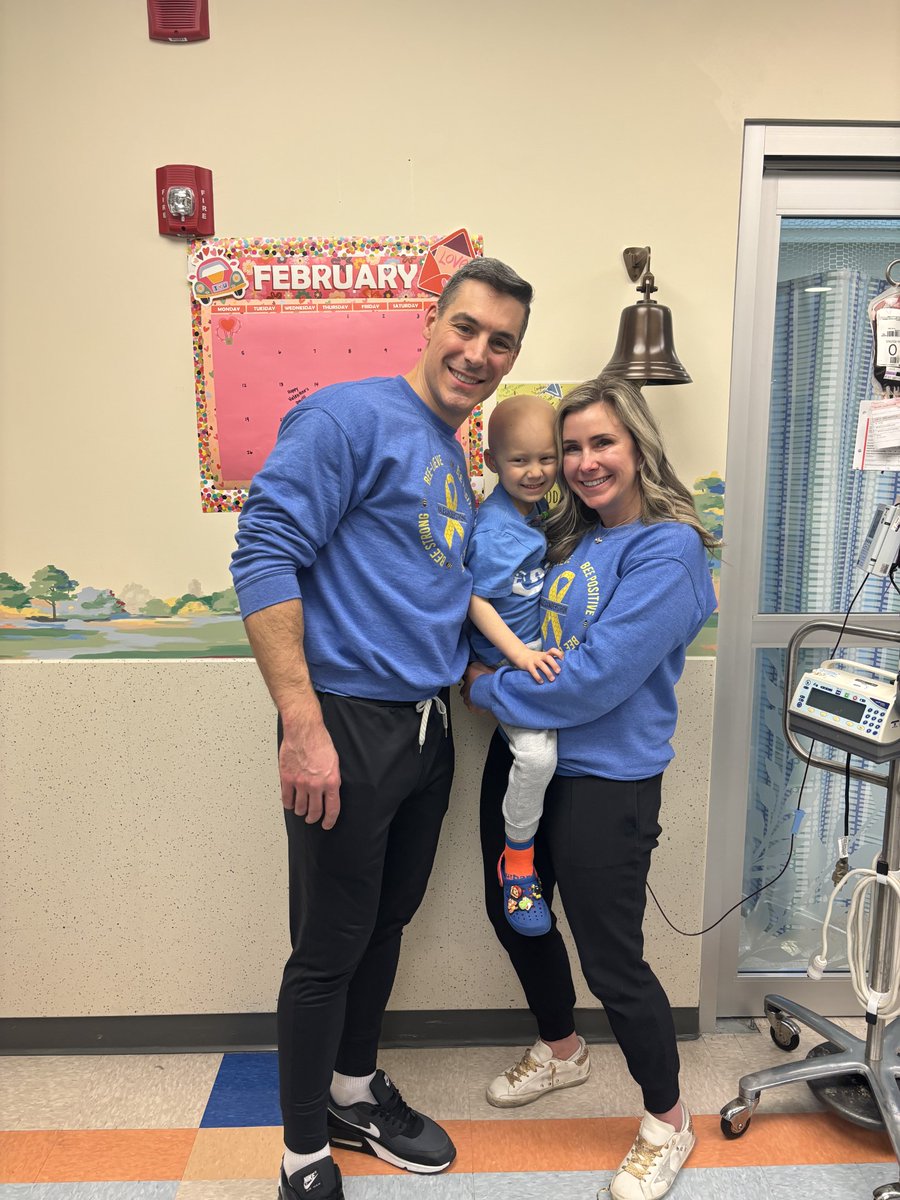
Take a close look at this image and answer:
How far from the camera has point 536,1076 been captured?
186cm

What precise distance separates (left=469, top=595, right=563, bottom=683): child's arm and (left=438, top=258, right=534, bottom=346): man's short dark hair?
0.57 metres

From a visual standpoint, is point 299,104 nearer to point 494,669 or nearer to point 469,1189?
point 494,669

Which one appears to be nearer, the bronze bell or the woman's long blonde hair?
the woman's long blonde hair

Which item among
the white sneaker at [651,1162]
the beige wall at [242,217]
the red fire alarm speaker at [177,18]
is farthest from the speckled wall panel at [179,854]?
the red fire alarm speaker at [177,18]

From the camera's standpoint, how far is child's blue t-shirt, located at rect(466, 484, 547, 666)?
1.56m

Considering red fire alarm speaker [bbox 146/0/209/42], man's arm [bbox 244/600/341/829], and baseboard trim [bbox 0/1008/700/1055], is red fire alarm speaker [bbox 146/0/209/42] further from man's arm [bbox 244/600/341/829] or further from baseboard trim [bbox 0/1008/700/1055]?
baseboard trim [bbox 0/1008/700/1055]

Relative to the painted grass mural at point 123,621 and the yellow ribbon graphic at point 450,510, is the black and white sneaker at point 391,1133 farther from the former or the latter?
the yellow ribbon graphic at point 450,510

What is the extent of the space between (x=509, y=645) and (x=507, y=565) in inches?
6.2

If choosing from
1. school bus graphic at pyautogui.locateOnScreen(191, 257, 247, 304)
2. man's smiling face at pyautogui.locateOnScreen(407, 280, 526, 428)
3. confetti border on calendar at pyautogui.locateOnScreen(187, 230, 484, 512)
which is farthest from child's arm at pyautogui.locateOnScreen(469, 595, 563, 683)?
school bus graphic at pyautogui.locateOnScreen(191, 257, 247, 304)

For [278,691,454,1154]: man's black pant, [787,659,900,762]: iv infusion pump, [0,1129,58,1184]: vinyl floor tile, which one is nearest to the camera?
[278,691,454,1154]: man's black pant

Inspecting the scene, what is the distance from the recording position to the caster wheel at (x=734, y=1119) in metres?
1.70

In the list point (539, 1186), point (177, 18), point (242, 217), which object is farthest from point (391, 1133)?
point (177, 18)

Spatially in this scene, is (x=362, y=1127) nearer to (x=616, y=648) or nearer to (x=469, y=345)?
(x=616, y=648)

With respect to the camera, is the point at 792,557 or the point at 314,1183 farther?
the point at 792,557
